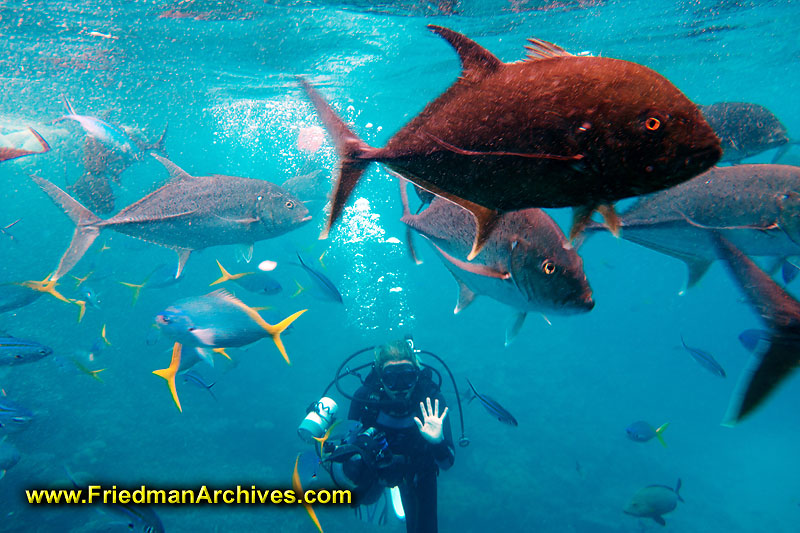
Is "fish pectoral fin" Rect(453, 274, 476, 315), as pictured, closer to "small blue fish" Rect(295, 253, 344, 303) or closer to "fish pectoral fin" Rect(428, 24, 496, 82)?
"fish pectoral fin" Rect(428, 24, 496, 82)

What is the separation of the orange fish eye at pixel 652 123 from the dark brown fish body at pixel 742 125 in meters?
3.58

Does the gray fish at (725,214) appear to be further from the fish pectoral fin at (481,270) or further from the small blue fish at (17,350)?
the small blue fish at (17,350)

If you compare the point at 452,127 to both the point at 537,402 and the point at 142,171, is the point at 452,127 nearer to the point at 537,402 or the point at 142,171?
the point at 537,402

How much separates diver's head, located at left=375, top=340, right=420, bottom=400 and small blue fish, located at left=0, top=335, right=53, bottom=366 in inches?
179

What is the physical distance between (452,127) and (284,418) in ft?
53.0

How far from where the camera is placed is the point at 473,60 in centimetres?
120

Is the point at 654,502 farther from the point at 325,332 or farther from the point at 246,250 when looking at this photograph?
the point at 325,332

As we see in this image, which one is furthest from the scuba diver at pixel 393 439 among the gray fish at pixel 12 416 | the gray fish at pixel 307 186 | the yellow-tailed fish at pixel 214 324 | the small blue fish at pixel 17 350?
the gray fish at pixel 307 186

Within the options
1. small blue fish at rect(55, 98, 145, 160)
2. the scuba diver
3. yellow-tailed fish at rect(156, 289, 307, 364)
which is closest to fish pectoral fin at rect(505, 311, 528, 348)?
yellow-tailed fish at rect(156, 289, 307, 364)

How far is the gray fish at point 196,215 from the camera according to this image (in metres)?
3.57

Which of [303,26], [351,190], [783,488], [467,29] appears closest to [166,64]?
[303,26]

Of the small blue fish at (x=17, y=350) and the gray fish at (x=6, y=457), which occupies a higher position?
the small blue fish at (x=17, y=350)

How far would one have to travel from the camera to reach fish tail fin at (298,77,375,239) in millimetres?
1325

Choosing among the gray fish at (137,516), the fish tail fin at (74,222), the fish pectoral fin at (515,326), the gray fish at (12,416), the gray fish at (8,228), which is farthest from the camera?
the gray fish at (8,228)
